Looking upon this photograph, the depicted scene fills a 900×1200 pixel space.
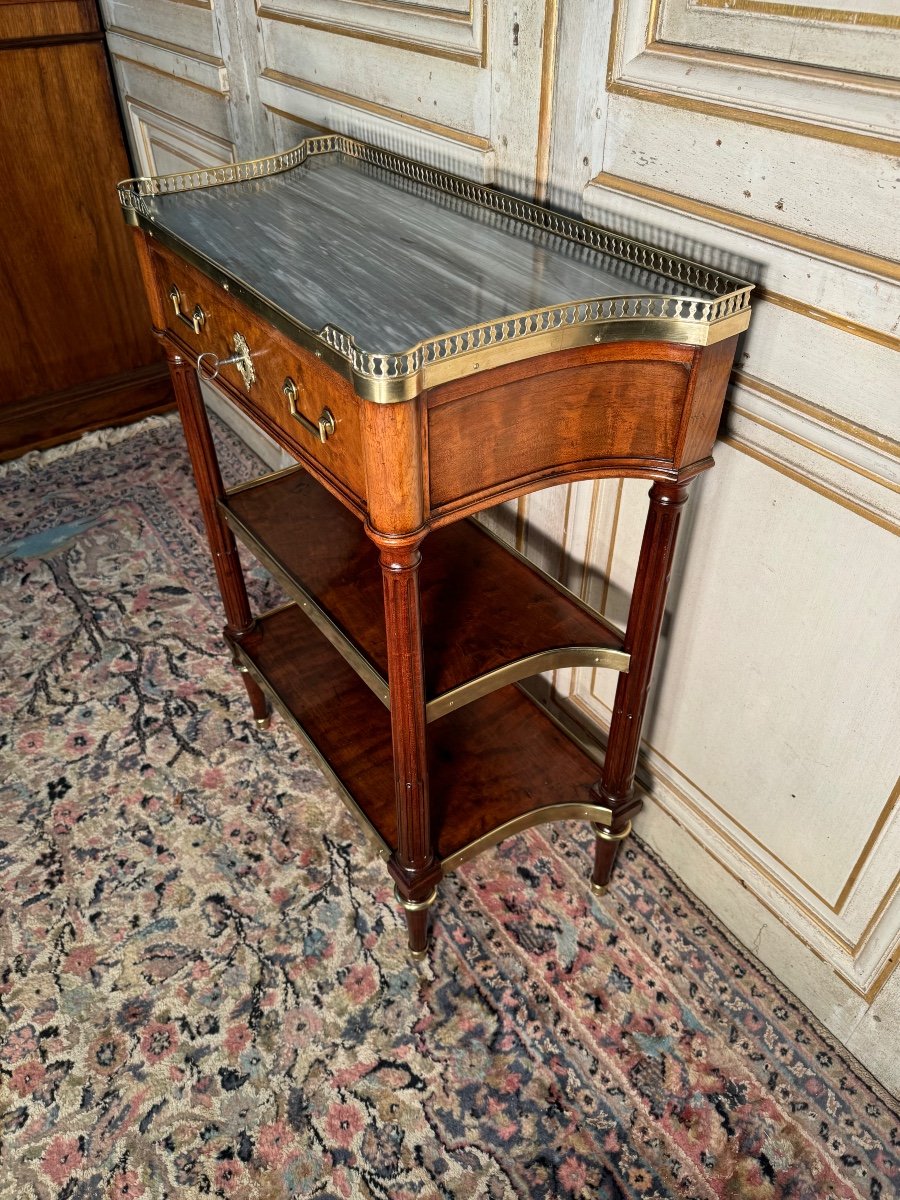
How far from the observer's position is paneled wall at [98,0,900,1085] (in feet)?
2.32

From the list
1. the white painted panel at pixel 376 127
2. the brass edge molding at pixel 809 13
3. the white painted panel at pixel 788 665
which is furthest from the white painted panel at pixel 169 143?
the white painted panel at pixel 788 665

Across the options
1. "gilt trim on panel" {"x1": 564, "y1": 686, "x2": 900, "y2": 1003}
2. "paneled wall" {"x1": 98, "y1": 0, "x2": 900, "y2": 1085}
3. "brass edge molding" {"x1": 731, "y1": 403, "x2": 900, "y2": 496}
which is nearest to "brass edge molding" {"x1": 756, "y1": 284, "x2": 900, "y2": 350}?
"paneled wall" {"x1": 98, "y1": 0, "x2": 900, "y2": 1085}

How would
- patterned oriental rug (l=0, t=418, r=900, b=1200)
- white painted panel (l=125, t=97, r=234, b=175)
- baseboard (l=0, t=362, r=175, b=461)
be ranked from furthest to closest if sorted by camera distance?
baseboard (l=0, t=362, r=175, b=461) → white painted panel (l=125, t=97, r=234, b=175) → patterned oriental rug (l=0, t=418, r=900, b=1200)

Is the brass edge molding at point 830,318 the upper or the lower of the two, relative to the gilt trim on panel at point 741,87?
lower

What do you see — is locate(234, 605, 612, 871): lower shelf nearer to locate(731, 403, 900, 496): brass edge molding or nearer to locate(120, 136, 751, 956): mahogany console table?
locate(120, 136, 751, 956): mahogany console table

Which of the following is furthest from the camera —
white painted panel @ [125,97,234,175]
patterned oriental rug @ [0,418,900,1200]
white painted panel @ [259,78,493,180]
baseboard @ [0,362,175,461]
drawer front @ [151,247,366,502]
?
baseboard @ [0,362,175,461]

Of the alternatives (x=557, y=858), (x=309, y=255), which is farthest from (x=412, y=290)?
(x=557, y=858)

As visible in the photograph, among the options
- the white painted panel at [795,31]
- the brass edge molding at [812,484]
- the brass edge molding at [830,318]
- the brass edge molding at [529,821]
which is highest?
the white painted panel at [795,31]

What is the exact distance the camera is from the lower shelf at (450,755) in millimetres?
1064

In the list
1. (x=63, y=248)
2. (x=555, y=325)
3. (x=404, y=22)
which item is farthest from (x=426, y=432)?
(x=63, y=248)

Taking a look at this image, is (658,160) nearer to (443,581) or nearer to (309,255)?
(309,255)

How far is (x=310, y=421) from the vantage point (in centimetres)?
79

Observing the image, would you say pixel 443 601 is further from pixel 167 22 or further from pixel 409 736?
pixel 167 22

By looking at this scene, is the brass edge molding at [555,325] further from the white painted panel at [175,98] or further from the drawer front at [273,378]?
the white painted panel at [175,98]
